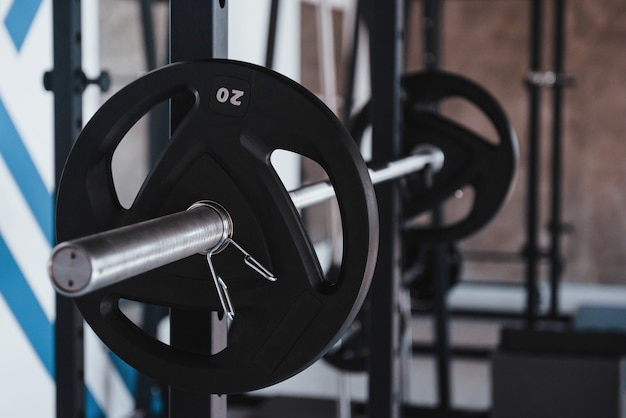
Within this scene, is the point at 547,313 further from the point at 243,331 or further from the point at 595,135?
the point at 243,331

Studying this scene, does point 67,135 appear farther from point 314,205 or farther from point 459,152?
point 314,205

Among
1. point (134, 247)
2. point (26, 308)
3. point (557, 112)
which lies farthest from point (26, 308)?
point (557, 112)

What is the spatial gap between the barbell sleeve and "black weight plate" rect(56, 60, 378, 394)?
0.13ft

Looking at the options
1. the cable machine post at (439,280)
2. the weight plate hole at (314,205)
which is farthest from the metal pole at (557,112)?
the weight plate hole at (314,205)

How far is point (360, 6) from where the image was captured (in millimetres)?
4242

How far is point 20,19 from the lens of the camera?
2609 mm

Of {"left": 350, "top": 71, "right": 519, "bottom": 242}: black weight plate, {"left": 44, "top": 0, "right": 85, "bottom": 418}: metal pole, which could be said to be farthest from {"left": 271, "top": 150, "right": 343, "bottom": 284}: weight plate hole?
{"left": 44, "top": 0, "right": 85, "bottom": 418}: metal pole

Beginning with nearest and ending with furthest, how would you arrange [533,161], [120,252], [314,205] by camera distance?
1. [120,252]
2. [533,161]
3. [314,205]

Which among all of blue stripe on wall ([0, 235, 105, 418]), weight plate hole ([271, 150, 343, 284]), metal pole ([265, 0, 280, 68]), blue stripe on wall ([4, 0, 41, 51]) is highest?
metal pole ([265, 0, 280, 68])

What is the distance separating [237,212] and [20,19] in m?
1.98

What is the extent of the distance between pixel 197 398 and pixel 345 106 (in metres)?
3.46

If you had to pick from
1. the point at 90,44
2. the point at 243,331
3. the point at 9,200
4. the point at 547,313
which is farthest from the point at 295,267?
the point at 547,313

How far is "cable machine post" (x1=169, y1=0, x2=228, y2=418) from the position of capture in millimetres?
938

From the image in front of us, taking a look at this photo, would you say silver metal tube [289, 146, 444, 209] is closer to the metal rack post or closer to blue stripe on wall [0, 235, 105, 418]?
the metal rack post
